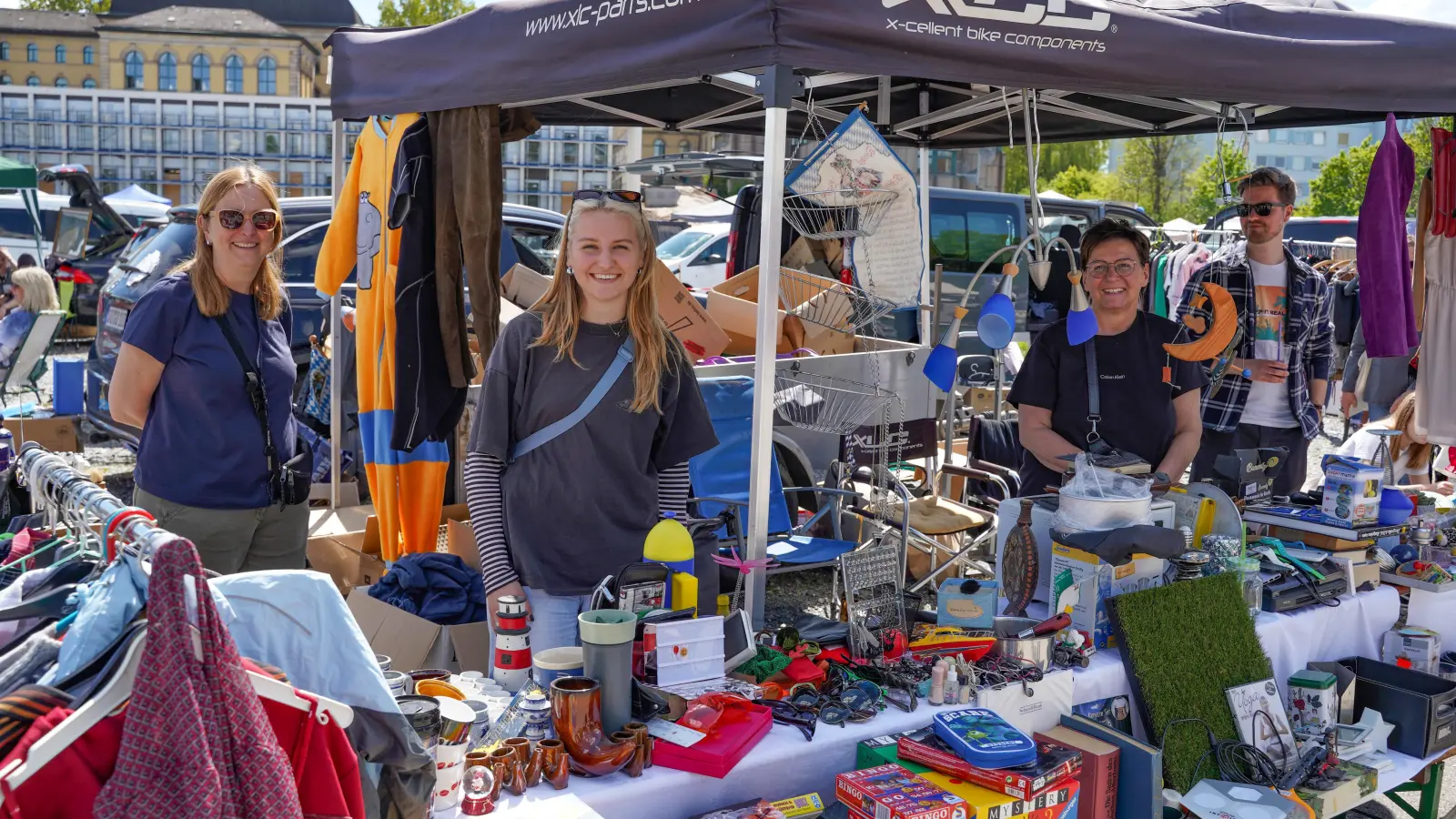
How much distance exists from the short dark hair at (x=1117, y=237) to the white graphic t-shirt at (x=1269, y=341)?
38.6 inches

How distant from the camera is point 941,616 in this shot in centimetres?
276

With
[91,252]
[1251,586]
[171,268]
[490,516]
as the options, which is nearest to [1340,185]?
[91,252]

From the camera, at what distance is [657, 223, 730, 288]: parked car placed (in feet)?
43.2

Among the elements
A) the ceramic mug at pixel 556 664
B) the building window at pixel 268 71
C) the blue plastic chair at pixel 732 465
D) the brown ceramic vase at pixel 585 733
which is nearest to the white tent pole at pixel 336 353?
the blue plastic chair at pixel 732 465

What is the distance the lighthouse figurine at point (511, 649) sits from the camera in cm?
226

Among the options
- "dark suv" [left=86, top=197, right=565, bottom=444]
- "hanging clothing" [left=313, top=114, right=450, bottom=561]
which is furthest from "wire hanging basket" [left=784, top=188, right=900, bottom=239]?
"dark suv" [left=86, top=197, right=565, bottom=444]

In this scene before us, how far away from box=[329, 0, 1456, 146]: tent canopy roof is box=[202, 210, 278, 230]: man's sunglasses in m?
0.82

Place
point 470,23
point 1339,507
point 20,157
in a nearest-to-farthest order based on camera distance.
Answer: point 1339,507 < point 470,23 < point 20,157

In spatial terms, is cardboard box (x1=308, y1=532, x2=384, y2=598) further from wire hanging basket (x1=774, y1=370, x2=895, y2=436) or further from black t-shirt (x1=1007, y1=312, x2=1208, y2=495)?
black t-shirt (x1=1007, y1=312, x2=1208, y2=495)

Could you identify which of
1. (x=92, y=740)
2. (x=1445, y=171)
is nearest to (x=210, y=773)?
(x=92, y=740)

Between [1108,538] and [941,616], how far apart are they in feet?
1.40

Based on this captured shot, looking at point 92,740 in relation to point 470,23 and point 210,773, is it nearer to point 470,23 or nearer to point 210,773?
point 210,773

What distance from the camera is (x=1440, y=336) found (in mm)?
4352

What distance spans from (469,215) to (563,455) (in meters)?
1.83
